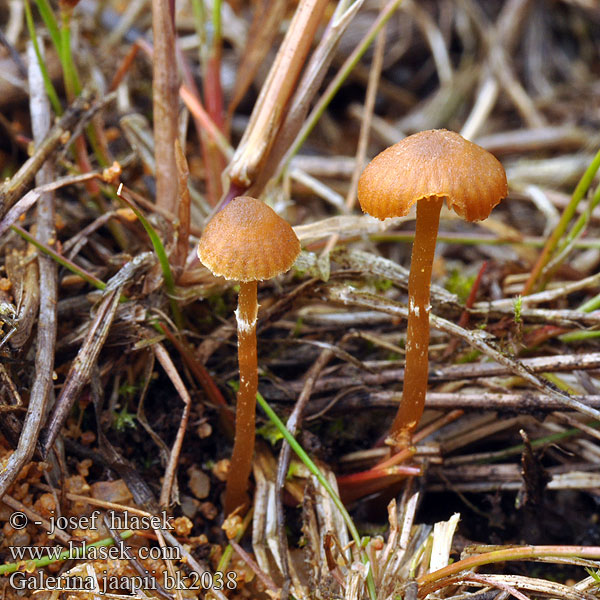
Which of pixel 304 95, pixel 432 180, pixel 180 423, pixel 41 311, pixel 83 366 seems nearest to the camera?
pixel 432 180

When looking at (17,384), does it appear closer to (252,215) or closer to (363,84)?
(252,215)

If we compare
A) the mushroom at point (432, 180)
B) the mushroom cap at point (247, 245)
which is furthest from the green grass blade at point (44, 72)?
the mushroom at point (432, 180)

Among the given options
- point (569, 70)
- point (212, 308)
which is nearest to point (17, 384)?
point (212, 308)

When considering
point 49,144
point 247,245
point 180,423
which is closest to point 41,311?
point 180,423

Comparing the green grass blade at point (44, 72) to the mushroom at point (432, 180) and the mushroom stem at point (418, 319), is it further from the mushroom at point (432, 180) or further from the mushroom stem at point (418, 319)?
the mushroom stem at point (418, 319)

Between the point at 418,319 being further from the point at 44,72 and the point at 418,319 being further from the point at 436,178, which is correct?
the point at 44,72
